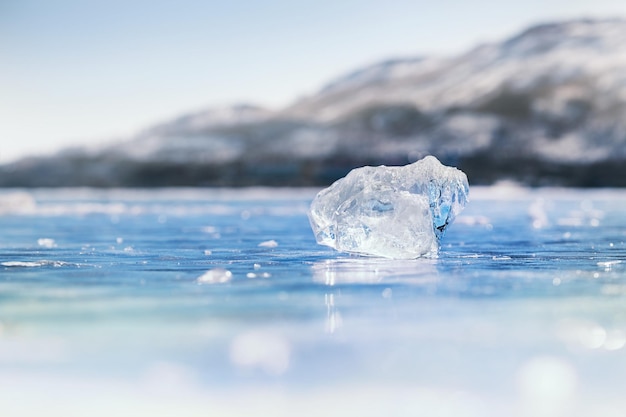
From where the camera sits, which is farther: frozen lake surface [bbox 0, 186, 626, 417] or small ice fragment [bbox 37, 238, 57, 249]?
small ice fragment [bbox 37, 238, 57, 249]

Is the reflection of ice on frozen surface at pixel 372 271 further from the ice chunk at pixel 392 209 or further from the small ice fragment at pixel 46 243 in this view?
the small ice fragment at pixel 46 243

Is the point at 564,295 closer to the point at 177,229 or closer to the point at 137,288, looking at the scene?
the point at 137,288

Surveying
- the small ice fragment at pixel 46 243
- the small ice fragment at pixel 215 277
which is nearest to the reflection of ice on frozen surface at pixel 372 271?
the small ice fragment at pixel 215 277

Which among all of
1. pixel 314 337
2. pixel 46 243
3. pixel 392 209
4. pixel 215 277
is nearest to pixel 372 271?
pixel 392 209

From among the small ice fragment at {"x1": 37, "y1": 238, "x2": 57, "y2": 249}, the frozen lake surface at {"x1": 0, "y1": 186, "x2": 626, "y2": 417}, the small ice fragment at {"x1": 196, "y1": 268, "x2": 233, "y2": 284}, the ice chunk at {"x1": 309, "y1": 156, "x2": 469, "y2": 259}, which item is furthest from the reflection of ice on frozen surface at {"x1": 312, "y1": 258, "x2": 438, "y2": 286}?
the small ice fragment at {"x1": 37, "y1": 238, "x2": 57, "y2": 249}

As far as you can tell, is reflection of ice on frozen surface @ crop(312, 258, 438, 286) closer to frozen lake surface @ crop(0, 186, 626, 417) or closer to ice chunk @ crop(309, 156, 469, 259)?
frozen lake surface @ crop(0, 186, 626, 417)
